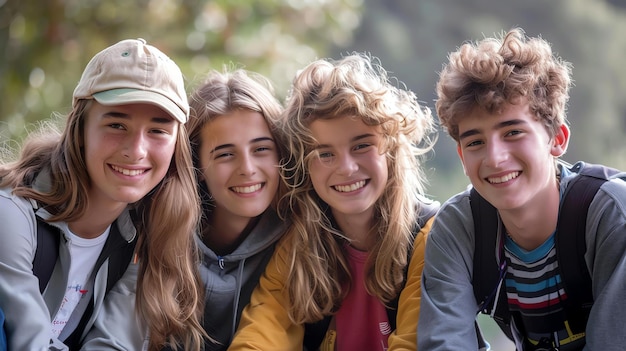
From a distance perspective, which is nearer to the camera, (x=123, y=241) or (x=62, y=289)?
(x=62, y=289)

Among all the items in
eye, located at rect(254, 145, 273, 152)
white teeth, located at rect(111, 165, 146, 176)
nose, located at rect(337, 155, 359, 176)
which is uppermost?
eye, located at rect(254, 145, 273, 152)

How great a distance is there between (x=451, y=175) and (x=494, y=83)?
24.8ft

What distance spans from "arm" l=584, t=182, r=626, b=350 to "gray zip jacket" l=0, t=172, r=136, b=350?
152cm

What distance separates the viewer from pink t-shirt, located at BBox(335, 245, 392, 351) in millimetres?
2479

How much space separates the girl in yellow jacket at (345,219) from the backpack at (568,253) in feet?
0.79

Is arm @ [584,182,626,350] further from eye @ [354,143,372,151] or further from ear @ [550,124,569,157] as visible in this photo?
eye @ [354,143,372,151]

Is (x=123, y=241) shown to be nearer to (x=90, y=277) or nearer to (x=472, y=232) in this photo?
(x=90, y=277)

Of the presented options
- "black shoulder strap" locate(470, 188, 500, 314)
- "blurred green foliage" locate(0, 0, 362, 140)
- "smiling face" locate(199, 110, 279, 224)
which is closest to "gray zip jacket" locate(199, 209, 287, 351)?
"smiling face" locate(199, 110, 279, 224)

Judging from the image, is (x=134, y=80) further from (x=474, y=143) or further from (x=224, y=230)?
(x=474, y=143)

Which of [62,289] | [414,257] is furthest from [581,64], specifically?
[62,289]

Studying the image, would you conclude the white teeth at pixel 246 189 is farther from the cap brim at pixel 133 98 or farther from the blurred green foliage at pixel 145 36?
the blurred green foliage at pixel 145 36

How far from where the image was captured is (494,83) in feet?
6.95

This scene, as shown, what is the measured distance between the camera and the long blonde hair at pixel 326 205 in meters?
2.40

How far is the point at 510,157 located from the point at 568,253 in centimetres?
32
